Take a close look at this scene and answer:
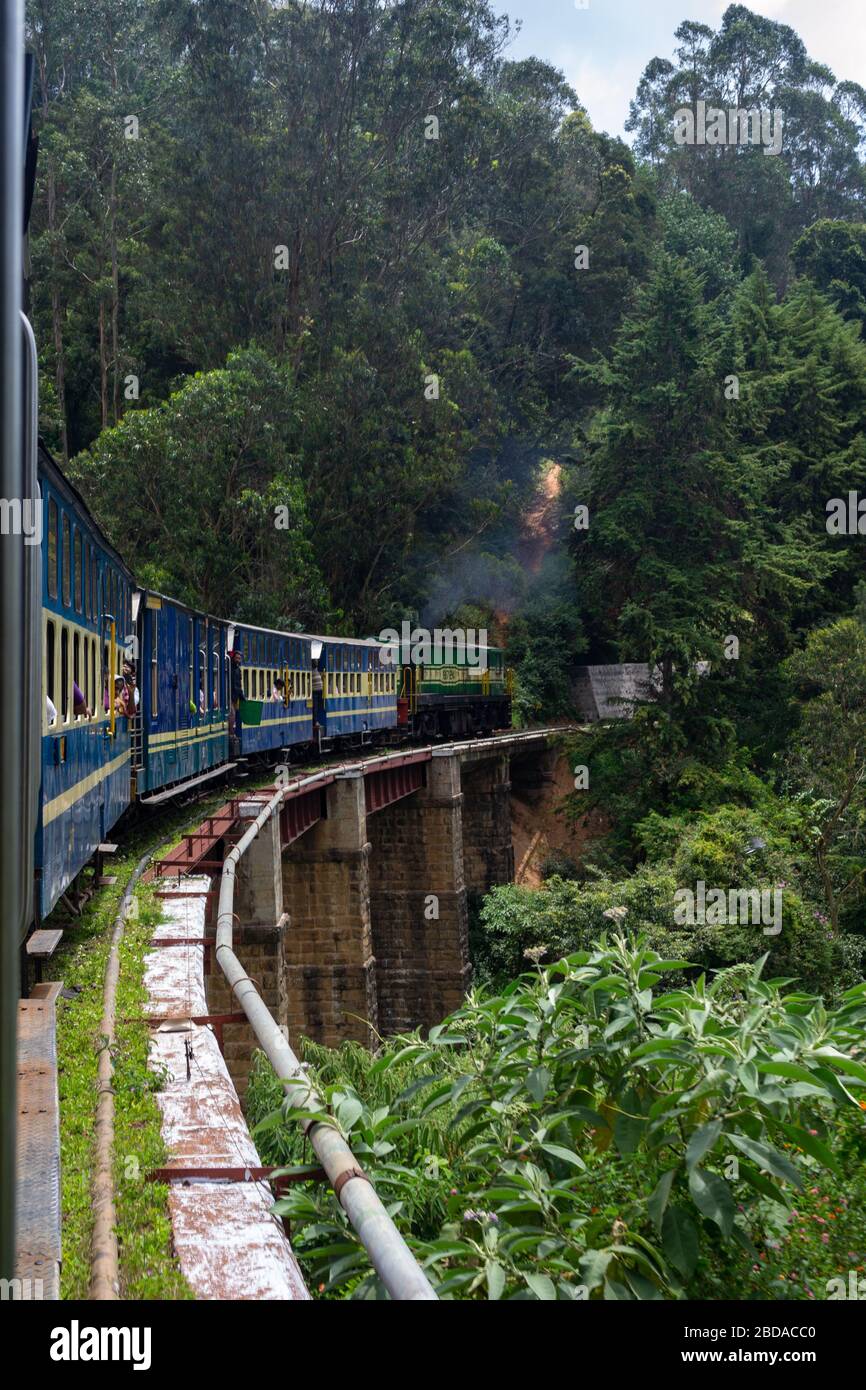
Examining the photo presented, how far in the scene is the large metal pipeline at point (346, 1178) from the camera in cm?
287

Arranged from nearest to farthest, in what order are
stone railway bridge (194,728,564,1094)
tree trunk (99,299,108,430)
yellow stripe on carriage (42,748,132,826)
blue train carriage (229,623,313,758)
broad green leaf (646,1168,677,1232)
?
broad green leaf (646,1168,677,1232), yellow stripe on carriage (42,748,132,826), stone railway bridge (194,728,564,1094), blue train carriage (229,623,313,758), tree trunk (99,299,108,430)

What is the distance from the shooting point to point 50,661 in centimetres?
754

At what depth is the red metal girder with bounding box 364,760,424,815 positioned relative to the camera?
87.2ft

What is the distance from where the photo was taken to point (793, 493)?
139 feet

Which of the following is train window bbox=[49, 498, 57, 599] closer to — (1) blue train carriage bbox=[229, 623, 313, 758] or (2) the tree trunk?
(1) blue train carriage bbox=[229, 623, 313, 758]

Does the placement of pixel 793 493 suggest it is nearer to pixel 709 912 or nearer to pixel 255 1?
pixel 709 912

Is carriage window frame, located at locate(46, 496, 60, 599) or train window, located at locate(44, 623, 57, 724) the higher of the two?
carriage window frame, located at locate(46, 496, 60, 599)

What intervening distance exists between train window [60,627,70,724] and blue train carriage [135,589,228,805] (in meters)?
5.70

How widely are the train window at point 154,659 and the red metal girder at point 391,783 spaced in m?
11.0

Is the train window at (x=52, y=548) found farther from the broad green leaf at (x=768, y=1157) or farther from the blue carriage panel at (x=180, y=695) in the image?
the blue carriage panel at (x=180, y=695)

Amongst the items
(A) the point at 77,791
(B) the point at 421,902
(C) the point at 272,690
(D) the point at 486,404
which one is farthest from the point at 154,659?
(D) the point at 486,404

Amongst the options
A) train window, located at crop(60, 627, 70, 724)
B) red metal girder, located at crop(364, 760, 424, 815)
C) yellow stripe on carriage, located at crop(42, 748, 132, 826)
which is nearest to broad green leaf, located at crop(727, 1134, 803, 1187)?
yellow stripe on carriage, located at crop(42, 748, 132, 826)

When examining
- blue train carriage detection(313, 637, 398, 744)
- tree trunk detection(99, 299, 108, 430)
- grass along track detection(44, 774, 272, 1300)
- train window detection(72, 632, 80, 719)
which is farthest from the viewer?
tree trunk detection(99, 299, 108, 430)

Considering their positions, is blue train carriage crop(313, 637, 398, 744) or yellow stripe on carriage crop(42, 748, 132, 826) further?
blue train carriage crop(313, 637, 398, 744)
